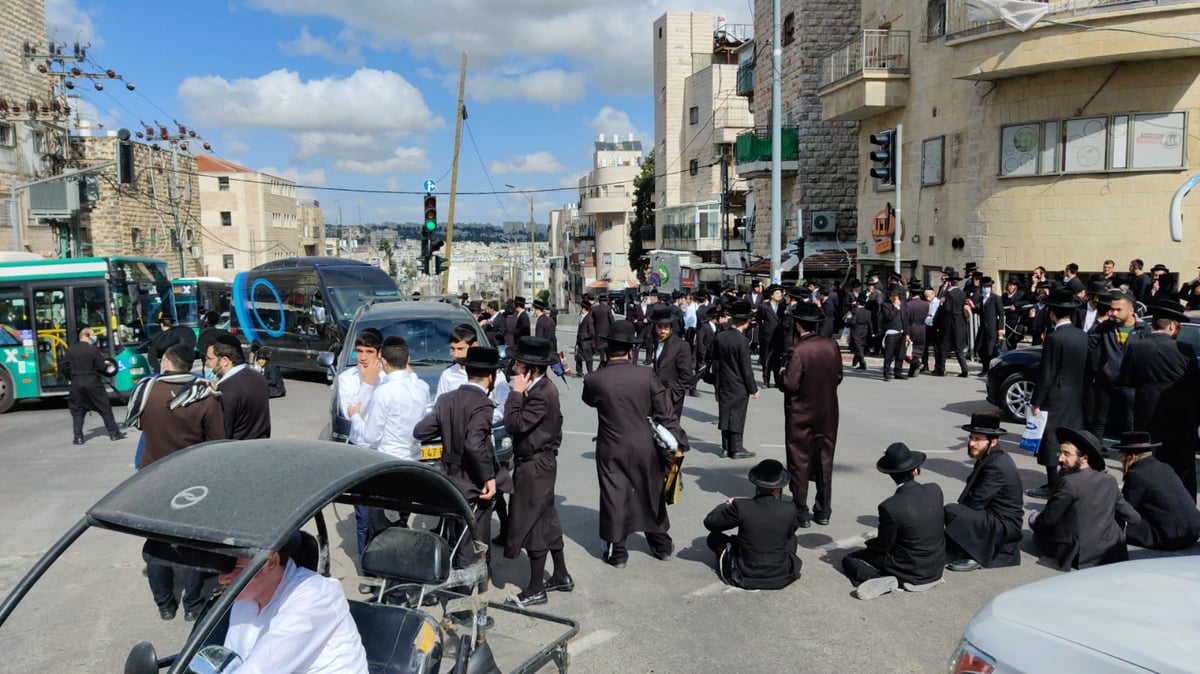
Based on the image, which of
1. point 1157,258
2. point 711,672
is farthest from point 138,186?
point 711,672

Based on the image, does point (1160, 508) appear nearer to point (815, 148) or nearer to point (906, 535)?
point (906, 535)

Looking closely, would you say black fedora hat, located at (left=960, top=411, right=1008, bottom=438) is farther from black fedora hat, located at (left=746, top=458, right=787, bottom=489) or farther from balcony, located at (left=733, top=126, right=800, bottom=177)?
balcony, located at (left=733, top=126, right=800, bottom=177)

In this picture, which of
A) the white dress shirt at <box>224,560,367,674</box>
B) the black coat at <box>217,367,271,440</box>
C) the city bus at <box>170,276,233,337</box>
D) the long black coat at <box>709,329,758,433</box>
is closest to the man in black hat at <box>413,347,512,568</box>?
the black coat at <box>217,367,271,440</box>

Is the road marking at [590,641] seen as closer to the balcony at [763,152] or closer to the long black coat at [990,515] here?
the long black coat at [990,515]

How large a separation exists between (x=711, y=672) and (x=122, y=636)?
381 cm

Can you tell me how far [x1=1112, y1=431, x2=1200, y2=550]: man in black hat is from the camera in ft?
21.2

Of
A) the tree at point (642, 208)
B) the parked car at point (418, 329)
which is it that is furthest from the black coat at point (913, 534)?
the tree at point (642, 208)

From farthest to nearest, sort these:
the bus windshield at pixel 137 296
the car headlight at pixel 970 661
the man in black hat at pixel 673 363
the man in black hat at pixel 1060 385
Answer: the bus windshield at pixel 137 296
the man in black hat at pixel 673 363
the man in black hat at pixel 1060 385
the car headlight at pixel 970 661

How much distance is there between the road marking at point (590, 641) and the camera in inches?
209

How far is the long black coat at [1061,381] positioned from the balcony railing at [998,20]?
13.1 metres

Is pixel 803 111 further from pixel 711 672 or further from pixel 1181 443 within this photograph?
pixel 711 672

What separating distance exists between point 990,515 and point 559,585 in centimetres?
328

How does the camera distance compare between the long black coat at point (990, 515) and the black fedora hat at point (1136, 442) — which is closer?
the long black coat at point (990, 515)

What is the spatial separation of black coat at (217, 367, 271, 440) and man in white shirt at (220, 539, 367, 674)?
10.8ft
